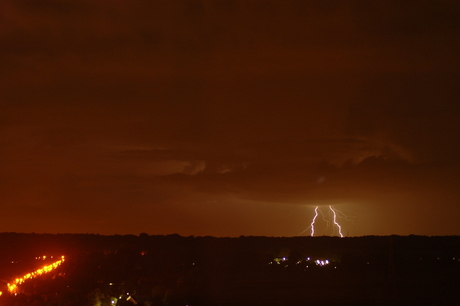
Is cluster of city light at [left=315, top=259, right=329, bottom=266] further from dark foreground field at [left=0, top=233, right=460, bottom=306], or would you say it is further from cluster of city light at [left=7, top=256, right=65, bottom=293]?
cluster of city light at [left=7, top=256, right=65, bottom=293]

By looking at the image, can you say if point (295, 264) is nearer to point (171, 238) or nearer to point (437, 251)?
point (437, 251)

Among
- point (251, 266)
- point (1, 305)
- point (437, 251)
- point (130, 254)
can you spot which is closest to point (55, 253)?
point (130, 254)

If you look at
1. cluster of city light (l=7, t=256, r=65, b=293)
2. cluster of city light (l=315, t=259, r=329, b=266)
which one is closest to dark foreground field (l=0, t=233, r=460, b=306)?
cluster of city light (l=315, t=259, r=329, b=266)

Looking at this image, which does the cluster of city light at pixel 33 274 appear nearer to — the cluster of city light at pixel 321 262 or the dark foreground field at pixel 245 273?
the dark foreground field at pixel 245 273

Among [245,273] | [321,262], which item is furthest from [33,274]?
[321,262]

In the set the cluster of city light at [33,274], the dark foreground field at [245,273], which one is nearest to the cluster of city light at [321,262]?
the dark foreground field at [245,273]

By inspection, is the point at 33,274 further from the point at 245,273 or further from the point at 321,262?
the point at 321,262

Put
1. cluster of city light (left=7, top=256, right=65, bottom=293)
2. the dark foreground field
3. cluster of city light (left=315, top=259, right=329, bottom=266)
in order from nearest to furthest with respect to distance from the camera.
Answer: the dark foreground field → cluster of city light (left=7, top=256, right=65, bottom=293) → cluster of city light (left=315, top=259, right=329, bottom=266)

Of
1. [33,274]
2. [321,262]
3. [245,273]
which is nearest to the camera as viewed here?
[33,274]
